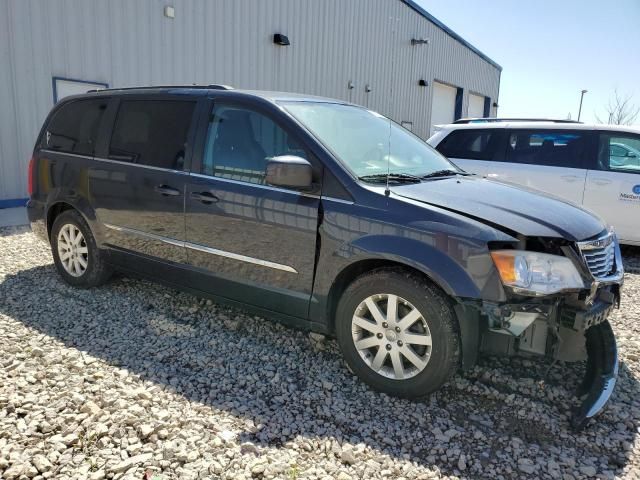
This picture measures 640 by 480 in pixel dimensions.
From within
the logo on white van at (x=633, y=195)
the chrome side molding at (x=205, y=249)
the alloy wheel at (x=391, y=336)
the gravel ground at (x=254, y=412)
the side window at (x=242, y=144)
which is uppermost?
the side window at (x=242, y=144)

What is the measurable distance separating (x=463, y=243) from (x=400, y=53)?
16712 mm

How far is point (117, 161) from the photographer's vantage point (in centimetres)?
409

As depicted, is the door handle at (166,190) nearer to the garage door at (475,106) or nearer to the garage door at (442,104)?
the garage door at (442,104)

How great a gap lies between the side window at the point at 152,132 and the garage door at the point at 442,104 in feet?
60.5

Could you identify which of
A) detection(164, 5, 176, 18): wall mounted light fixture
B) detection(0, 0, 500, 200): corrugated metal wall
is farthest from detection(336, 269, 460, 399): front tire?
detection(164, 5, 176, 18): wall mounted light fixture

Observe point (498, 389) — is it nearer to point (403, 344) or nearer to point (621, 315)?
point (403, 344)

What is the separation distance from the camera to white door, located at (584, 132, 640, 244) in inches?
243

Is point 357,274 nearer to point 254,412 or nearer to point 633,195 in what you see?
point 254,412

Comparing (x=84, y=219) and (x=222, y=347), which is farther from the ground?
(x=84, y=219)

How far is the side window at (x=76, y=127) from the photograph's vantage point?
435 centimetres

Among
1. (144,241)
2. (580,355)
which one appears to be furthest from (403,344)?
(144,241)

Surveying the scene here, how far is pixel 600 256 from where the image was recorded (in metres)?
2.95

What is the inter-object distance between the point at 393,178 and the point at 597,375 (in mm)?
1674

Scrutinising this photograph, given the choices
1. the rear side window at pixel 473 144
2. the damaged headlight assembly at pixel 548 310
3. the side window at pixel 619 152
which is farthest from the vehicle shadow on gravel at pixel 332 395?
the rear side window at pixel 473 144
